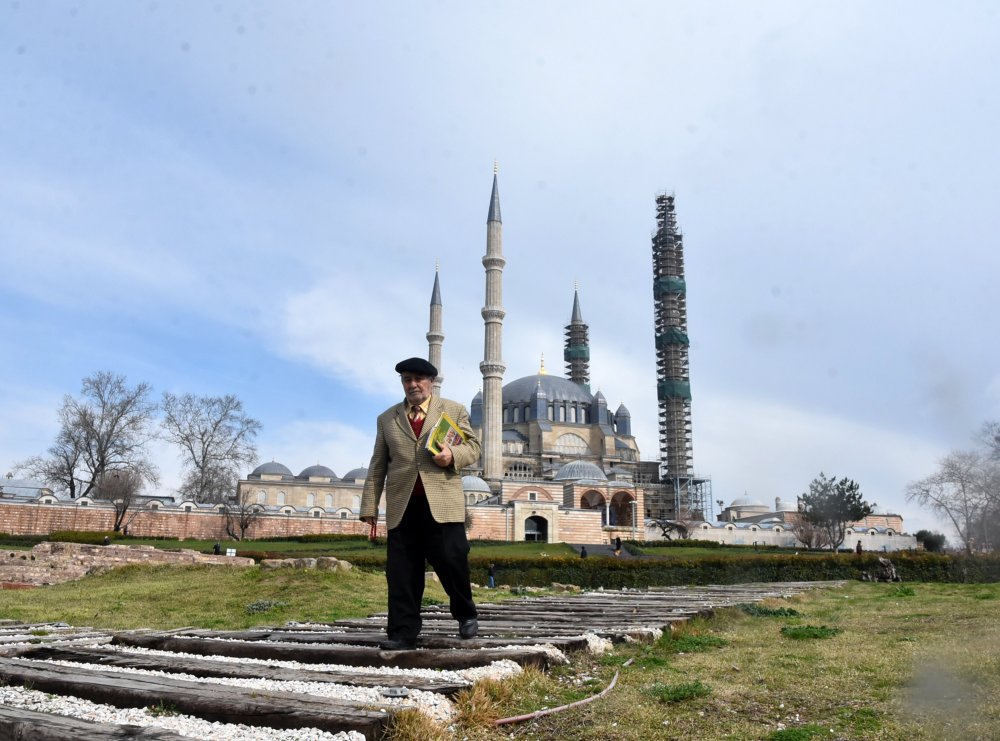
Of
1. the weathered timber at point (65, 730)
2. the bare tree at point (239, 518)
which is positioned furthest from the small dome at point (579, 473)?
the weathered timber at point (65, 730)

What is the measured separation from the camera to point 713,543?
4059 cm

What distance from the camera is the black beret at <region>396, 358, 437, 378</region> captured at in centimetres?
448

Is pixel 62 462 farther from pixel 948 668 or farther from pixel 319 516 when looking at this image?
pixel 948 668

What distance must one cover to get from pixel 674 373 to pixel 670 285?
6.67 m

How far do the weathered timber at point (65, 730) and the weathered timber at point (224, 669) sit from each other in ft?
2.63

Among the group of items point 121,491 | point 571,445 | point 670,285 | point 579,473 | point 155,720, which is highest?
point 670,285

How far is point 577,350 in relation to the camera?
2709 inches

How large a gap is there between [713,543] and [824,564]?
19.1m

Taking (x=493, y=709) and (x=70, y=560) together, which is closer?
(x=493, y=709)

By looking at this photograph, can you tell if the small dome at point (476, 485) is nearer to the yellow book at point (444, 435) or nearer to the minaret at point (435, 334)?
the minaret at point (435, 334)

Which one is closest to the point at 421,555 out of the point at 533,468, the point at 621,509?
the point at 621,509

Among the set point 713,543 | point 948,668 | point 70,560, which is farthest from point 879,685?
point 713,543

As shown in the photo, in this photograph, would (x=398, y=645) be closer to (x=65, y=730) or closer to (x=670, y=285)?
(x=65, y=730)

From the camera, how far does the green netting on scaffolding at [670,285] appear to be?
5738 cm
